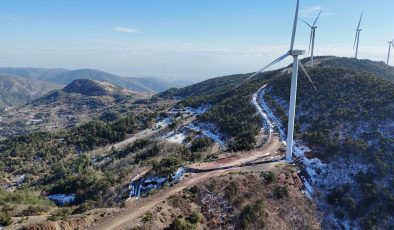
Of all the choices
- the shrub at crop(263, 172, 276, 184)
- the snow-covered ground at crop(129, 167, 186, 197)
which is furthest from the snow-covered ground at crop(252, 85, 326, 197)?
the snow-covered ground at crop(129, 167, 186, 197)

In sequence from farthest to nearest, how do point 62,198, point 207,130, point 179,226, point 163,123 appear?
point 163,123
point 207,130
point 62,198
point 179,226

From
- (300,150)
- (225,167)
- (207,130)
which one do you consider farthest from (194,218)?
(207,130)

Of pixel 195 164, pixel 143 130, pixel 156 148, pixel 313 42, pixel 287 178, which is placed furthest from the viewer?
pixel 143 130

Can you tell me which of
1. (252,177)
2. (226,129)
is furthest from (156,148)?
(252,177)

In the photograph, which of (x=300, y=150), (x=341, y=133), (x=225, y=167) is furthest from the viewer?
(x=341, y=133)

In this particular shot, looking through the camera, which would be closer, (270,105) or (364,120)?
(364,120)

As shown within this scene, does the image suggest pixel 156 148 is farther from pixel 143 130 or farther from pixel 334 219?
pixel 334 219

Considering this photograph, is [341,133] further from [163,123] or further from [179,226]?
[163,123]

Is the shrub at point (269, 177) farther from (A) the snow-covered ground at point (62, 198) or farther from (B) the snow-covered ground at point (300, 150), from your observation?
(A) the snow-covered ground at point (62, 198)

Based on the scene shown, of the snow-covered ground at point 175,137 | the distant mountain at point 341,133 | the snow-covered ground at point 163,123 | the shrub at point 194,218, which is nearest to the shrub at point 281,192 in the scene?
the distant mountain at point 341,133
